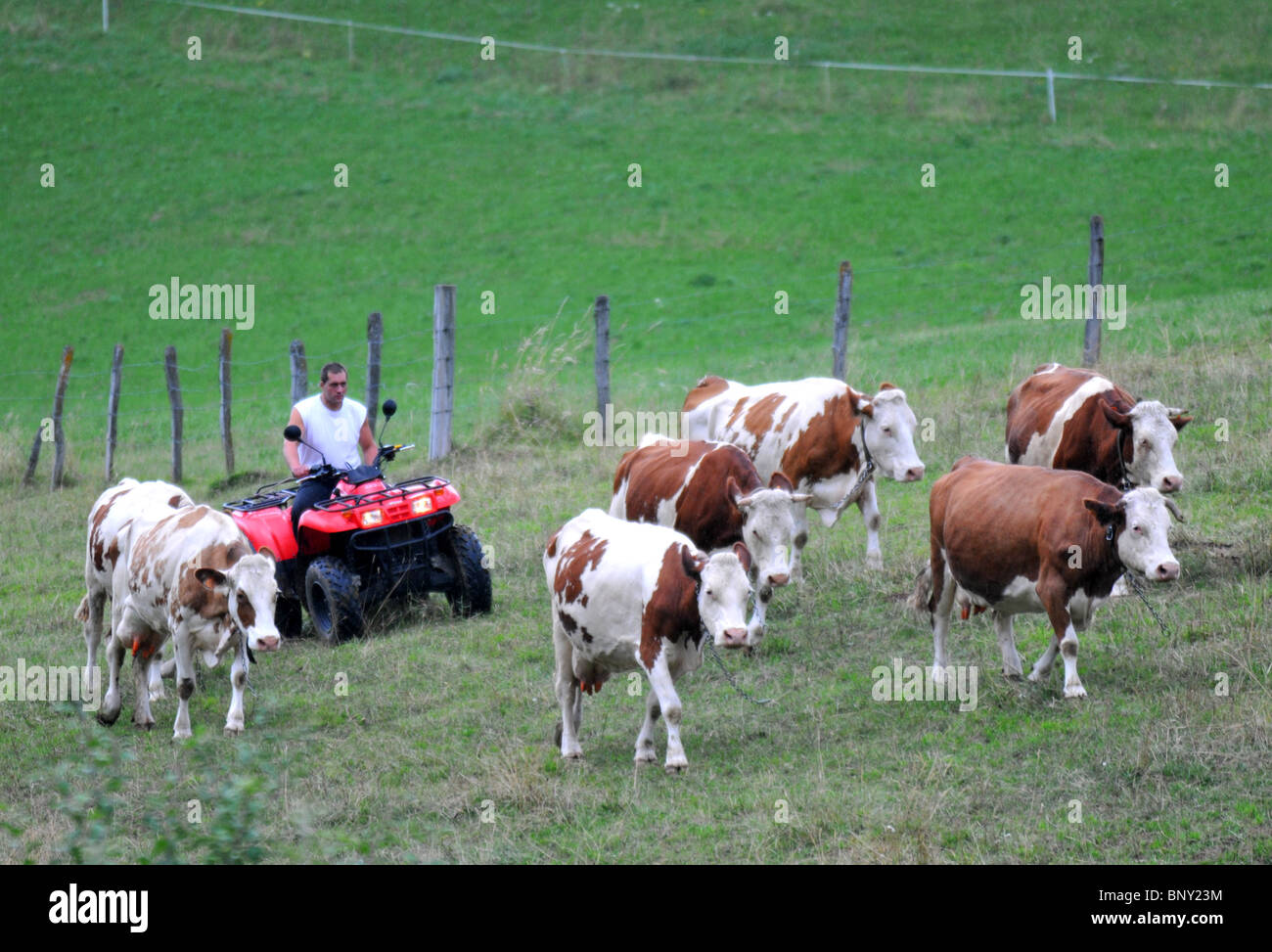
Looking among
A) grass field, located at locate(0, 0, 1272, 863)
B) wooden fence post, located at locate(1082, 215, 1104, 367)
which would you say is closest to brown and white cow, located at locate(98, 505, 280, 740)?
grass field, located at locate(0, 0, 1272, 863)

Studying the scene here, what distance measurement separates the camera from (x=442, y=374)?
1638 centimetres

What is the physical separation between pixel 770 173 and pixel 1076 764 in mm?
28374

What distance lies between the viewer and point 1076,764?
7141 mm

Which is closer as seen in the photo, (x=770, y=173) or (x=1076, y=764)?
(x=1076, y=764)

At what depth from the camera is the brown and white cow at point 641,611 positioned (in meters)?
7.46

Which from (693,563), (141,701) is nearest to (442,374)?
(141,701)

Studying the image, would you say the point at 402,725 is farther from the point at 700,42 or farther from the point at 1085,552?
the point at 700,42

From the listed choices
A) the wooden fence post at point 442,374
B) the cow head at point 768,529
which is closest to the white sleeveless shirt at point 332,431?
the cow head at point 768,529

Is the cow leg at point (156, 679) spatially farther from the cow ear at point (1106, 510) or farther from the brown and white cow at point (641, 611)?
the cow ear at point (1106, 510)

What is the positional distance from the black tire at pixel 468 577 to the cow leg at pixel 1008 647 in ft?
13.5

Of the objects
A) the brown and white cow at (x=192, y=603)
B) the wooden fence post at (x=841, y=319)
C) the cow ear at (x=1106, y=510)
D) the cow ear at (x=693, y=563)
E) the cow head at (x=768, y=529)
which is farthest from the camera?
the wooden fence post at (x=841, y=319)

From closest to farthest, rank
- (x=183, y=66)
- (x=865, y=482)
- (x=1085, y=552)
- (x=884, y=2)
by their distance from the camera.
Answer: (x=1085, y=552) → (x=865, y=482) → (x=183, y=66) → (x=884, y=2)

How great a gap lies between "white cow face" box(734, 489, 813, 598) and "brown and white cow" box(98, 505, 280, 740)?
2869 millimetres

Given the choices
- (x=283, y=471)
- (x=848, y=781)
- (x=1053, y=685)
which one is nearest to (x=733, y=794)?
(x=848, y=781)
